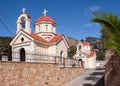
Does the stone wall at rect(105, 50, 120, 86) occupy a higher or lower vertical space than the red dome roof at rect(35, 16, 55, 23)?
lower

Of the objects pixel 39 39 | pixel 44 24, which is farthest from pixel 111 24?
pixel 44 24

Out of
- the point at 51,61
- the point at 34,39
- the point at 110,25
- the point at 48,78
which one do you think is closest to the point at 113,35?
the point at 110,25

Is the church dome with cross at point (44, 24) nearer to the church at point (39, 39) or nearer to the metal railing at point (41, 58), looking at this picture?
the church at point (39, 39)

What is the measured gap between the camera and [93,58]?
45.0 m

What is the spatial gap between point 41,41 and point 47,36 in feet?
9.77

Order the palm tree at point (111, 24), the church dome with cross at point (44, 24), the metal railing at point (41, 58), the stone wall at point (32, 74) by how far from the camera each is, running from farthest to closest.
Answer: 1. the church dome with cross at point (44, 24)
2. the metal railing at point (41, 58)
3. the stone wall at point (32, 74)
4. the palm tree at point (111, 24)

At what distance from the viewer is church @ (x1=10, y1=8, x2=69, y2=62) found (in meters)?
28.6

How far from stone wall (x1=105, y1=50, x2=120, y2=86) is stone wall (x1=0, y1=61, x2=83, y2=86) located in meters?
5.64

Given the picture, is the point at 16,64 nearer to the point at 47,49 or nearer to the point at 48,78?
the point at 48,78

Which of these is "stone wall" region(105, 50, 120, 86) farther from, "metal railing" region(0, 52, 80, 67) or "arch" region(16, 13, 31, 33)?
"arch" region(16, 13, 31, 33)

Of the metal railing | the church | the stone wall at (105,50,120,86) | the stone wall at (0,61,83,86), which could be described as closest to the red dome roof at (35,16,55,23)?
the church

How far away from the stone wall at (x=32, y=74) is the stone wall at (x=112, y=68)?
18.5 ft

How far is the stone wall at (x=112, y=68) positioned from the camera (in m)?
14.5

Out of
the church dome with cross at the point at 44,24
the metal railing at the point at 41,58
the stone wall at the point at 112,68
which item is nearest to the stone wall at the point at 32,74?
the metal railing at the point at 41,58
